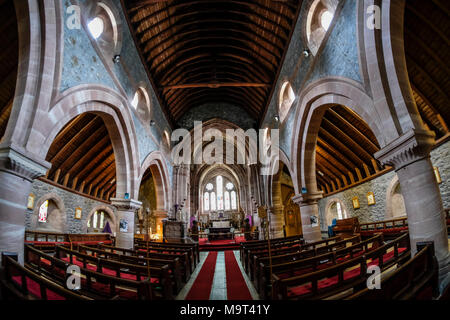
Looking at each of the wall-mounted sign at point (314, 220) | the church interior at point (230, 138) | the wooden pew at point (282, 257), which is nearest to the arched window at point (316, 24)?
the church interior at point (230, 138)

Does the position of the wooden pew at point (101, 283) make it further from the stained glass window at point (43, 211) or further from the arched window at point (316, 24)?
the arched window at point (316, 24)

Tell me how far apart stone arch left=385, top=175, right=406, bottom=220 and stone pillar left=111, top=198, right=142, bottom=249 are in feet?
35.5

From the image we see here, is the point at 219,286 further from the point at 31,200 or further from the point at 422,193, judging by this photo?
the point at 31,200

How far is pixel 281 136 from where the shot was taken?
33.8 ft

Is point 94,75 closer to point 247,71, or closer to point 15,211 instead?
point 15,211

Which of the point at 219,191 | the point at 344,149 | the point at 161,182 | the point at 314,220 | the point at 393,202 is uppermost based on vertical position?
the point at 344,149

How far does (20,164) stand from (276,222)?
1133cm

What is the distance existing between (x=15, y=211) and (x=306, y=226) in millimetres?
7759

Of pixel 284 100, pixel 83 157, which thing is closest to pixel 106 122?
pixel 83 157

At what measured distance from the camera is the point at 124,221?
752 cm

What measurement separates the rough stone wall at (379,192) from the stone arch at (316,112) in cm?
396

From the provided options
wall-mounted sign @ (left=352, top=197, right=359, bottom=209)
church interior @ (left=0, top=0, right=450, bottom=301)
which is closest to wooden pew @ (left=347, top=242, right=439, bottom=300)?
church interior @ (left=0, top=0, right=450, bottom=301)

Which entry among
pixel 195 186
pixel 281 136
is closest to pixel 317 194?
pixel 281 136
